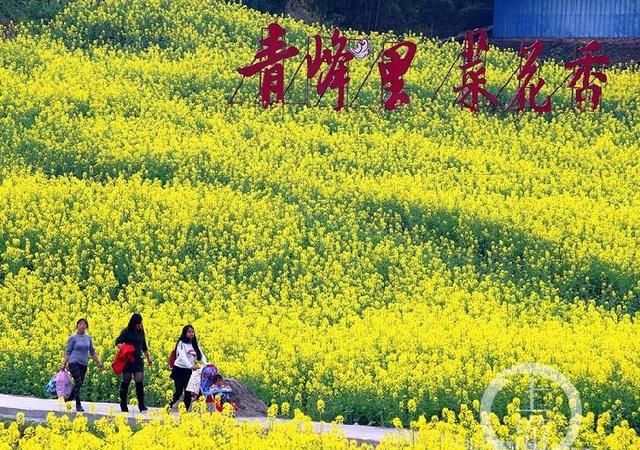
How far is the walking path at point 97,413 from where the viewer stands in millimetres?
18312

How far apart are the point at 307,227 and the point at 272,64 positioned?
869 centimetres

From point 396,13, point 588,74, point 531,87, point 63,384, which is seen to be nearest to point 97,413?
point 63,384

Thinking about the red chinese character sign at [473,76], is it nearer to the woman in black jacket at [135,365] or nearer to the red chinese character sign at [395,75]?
the red chinese character sign at [395,75]

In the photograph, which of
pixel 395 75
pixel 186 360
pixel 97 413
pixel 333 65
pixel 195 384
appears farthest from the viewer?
pixel 395 75

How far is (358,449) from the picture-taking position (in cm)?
1597

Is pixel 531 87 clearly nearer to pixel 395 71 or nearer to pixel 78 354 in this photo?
pixel 395 71

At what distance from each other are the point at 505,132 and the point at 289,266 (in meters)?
13.4

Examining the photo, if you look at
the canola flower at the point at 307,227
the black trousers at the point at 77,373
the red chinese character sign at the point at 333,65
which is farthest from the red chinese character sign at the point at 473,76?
the black trousers at the point at 77,373

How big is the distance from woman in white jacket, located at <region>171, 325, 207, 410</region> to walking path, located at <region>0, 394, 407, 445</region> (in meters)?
0.54

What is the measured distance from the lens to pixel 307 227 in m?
32.9

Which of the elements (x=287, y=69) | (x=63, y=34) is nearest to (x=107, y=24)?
(x=63, y=34)

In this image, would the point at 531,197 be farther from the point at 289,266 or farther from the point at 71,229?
the point at 71,229

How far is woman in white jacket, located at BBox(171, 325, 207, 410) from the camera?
19.1 m

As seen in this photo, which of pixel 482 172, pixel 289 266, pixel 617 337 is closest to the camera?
pixel 617 337
